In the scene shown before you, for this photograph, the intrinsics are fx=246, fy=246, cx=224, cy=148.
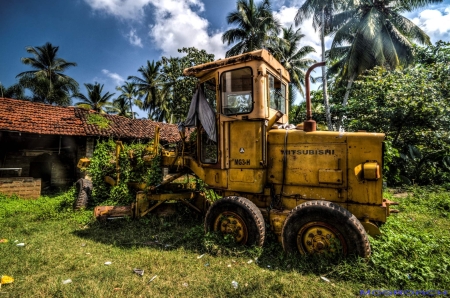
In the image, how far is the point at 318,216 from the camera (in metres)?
3.61

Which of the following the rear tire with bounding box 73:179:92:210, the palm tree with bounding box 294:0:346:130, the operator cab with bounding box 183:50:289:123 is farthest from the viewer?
the palm tree with bounding box 294:0:346:130

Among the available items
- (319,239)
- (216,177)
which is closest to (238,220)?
(216,177)

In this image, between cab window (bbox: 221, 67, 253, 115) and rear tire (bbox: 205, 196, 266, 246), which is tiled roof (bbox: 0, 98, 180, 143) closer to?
cab window (bbox: 221, 67, 253, 115)

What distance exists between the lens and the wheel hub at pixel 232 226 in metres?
4.21

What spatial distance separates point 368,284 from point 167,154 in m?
4.53

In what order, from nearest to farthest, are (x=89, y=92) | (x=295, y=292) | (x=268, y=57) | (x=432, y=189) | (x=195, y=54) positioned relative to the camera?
1. (x=295, y=292)
2. (x=268, y=57)
3. (x=432, y=189)
4. (x=195, y=54)
5. (x=89, y=92)

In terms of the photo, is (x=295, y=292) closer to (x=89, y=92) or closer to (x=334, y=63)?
(x=334, y=63)

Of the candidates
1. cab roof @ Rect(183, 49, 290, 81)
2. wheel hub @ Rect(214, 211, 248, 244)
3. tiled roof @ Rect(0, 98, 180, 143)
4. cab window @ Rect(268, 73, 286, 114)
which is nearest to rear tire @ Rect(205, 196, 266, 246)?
wheel hub @ Rect(214, 211, 248, 244)

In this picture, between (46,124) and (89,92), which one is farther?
(89,92)

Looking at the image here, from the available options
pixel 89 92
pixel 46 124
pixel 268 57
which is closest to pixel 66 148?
pixel 46 124

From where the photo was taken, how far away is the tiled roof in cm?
1059

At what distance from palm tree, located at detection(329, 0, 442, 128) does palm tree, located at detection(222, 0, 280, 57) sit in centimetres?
528

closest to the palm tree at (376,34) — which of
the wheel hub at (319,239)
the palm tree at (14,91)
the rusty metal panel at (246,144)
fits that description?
the rusty metal panel at (246,144)

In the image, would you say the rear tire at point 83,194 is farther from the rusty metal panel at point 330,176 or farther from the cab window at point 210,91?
the rusty metal panel at point 330,176
